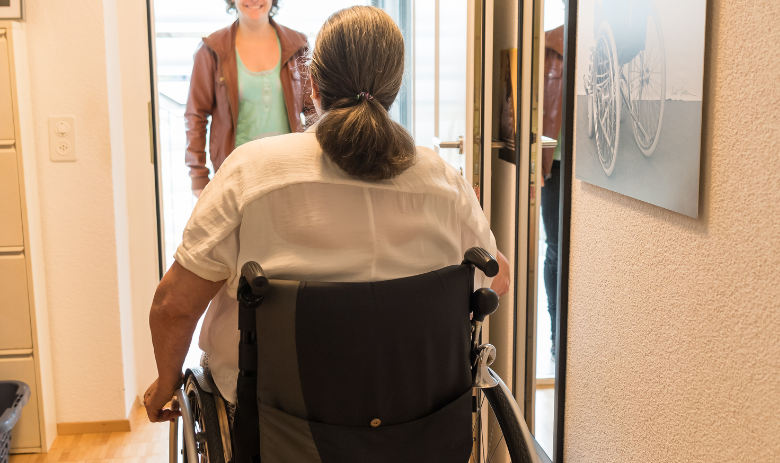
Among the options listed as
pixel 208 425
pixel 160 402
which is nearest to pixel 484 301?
pixel 208 425

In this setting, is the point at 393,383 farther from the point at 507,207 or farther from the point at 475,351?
the point at 507,207

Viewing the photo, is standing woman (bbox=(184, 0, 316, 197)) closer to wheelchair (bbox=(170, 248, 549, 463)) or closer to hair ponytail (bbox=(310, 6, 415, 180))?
hair ponytail (bbox=(310, 6, 415, 180))

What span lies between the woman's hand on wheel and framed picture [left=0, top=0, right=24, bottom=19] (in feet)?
4.77

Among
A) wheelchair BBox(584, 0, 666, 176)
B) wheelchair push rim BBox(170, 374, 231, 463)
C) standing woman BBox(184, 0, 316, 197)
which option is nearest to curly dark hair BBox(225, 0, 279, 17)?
standing woman BBox(184, 0, 316, 197)

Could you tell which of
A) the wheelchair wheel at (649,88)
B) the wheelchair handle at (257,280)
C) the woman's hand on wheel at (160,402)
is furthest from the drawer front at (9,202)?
the wheelchair wheel at (649,88)

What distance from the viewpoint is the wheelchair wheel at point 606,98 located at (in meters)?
1.05

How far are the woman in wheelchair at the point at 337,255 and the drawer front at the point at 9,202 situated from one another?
1.29 m

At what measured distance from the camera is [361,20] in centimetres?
99

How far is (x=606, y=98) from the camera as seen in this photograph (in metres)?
1.09

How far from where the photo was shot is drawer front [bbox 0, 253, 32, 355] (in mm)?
2102

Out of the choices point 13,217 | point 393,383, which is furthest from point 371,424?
point 13,217

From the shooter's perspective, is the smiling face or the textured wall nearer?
the textured wall

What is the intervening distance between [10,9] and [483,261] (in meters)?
1.82

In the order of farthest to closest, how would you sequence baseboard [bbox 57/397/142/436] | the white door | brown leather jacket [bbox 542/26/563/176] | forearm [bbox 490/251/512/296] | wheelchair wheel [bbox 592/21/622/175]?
1. baseboard [bbox 57/397/142/436]
2. the white door
3. brown leather jacket [bbox 542/26/563/176]
4. forearm [bbox 490/251/512/296]
5. wheelchair wheel [bbox 592/21/622/175]
